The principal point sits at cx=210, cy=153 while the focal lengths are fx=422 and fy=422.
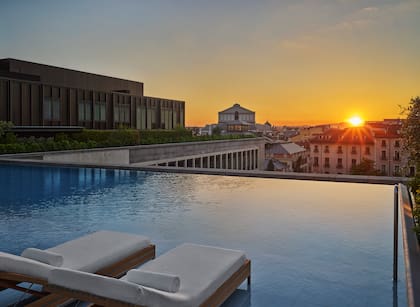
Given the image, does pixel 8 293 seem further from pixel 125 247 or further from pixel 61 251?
pixel 125 247

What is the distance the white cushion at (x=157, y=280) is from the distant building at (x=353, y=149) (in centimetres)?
5970

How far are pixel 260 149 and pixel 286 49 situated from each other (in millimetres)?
10577

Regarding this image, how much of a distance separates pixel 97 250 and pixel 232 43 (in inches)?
1281

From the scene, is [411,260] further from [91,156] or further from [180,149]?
[180,149]

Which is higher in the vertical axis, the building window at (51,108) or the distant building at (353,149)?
the building window at (51,108)

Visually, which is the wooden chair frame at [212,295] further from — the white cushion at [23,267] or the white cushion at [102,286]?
the white cushion at [23,267]

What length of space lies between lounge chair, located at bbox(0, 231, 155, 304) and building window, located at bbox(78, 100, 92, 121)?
30154 mm

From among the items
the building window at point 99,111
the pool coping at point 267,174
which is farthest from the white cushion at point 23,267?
the building window at point 99,111

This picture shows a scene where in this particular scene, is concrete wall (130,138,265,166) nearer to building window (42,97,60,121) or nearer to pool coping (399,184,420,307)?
building window (42,97,60,121)

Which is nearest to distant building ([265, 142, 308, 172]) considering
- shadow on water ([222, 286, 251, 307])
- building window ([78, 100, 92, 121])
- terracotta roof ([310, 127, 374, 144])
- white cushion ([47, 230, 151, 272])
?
terracotta roof ([310, 127, 374, 144])

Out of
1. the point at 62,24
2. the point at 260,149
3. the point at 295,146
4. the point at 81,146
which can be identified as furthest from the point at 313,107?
the point at 81,146

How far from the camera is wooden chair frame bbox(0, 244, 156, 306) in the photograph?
9.91 ft

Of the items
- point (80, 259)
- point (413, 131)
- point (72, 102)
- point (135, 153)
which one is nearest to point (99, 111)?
point (72, 102)

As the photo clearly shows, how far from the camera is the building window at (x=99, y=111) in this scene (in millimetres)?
34469
